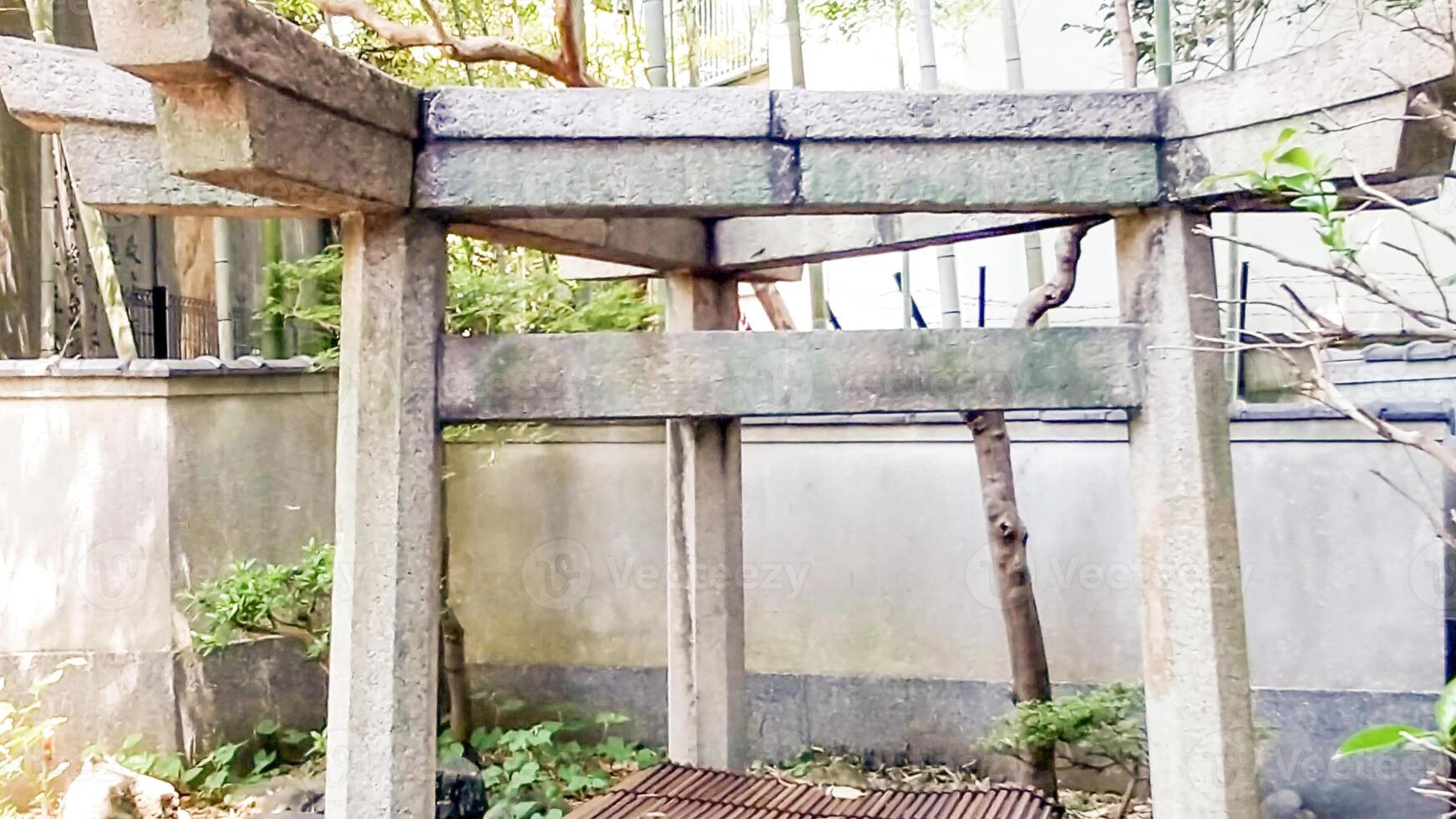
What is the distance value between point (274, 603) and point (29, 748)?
1585 millimetres

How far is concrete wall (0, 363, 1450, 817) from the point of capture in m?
5.14

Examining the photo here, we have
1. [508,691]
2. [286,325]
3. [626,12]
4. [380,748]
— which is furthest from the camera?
[626,12]

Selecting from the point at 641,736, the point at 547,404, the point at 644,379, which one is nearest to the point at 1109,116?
the point at 644,379

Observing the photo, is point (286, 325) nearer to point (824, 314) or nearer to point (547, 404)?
point (824, 314)

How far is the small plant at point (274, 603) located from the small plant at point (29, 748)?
0.76m

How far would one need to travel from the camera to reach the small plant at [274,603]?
509 centimetres

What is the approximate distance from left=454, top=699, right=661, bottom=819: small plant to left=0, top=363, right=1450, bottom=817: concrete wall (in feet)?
0.80

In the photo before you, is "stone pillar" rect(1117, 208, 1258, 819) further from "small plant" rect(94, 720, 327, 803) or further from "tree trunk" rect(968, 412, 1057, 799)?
"small plant" rect(94, 720, 327, 803)

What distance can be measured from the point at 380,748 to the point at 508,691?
14.1ft

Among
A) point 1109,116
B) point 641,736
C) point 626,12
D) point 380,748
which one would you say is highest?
point 626,12

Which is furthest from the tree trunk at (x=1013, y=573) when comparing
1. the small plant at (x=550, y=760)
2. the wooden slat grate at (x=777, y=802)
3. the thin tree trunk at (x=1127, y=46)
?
the small plant at (x=550, y=760)

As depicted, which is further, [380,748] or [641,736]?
[641,736]

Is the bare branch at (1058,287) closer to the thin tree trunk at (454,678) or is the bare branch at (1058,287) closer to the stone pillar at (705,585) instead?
the stone pillar at (705,585)

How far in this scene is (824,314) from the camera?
7523 mm
